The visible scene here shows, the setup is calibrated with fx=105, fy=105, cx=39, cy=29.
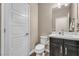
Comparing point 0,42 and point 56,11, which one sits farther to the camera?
point 56,11

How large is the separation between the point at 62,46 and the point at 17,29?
93 centimetres

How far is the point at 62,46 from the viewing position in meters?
2.07

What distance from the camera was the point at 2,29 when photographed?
5.57 feet

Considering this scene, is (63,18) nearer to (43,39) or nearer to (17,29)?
(43,39)

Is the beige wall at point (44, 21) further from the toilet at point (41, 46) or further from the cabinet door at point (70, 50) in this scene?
the cabinet door at point (70, 50)

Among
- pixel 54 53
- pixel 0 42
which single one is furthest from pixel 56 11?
pixel 0 42

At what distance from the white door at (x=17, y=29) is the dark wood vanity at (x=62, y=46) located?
0.48 m

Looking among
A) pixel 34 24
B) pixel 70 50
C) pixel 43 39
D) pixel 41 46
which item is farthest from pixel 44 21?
pixel 70 50

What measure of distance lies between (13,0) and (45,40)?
91cm

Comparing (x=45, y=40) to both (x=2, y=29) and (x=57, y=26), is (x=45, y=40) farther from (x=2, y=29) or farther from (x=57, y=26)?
(x=2, y=29)

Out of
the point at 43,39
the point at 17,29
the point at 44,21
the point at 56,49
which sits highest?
the point at 44,21

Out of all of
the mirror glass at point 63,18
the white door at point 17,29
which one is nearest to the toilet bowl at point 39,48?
the white door at point 17,29

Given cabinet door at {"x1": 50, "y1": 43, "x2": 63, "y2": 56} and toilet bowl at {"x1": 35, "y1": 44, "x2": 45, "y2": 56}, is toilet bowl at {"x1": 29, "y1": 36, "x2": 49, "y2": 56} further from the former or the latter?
cabinet door at {"x1": 50, "y1": 43, "x2": 63, "y2": 56}

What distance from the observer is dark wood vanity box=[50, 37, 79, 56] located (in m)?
1.97
